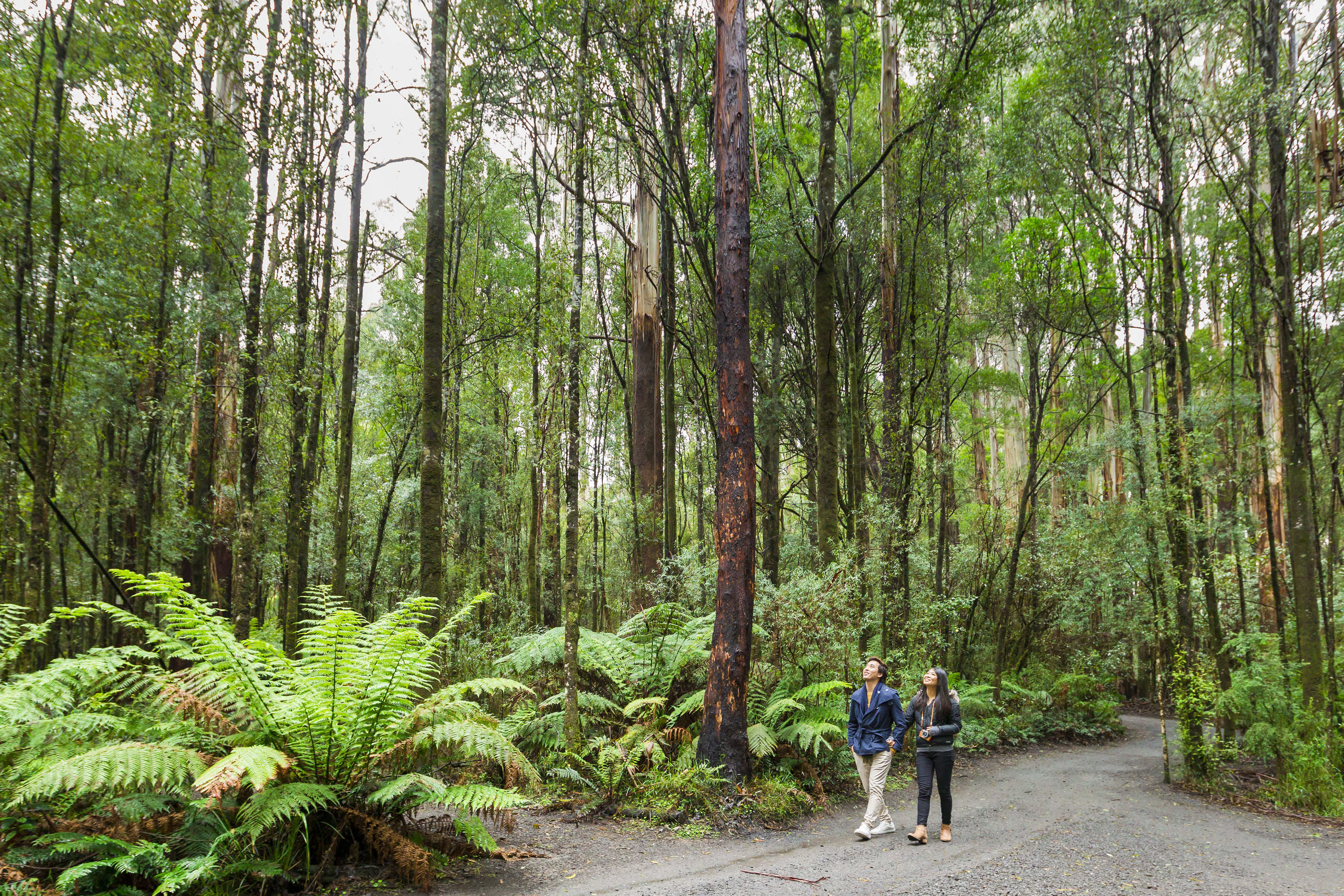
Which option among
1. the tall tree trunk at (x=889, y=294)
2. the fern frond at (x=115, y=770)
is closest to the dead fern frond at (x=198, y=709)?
the fern frond at (x=115, y=770)

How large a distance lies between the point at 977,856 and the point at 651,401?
31.4ft

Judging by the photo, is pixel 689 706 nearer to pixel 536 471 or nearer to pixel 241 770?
pixel 241 770

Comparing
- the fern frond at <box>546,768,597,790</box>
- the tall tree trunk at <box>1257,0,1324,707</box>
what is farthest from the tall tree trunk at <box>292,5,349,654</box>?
the tall tree trunk at <box>1257,0,1324,707</box>

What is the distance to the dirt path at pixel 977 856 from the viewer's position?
4809mm

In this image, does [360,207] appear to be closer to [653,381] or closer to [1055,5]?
[653,381]

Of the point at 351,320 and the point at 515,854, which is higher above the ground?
the point at 351,320

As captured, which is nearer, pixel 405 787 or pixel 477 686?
pixel 405 787

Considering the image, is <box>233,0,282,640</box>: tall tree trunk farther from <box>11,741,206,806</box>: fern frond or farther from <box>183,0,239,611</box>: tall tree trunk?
<box>11,741,206,806</box>: fern frond

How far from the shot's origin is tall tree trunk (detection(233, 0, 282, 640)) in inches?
384

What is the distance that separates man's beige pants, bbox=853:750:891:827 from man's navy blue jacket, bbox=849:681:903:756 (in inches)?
2.1

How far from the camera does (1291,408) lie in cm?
909

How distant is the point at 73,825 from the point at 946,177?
13995mm

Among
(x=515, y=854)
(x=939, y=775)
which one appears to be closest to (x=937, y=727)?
(x=939, y=775)

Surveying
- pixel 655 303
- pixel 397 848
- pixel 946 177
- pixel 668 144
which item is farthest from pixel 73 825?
pixel 946 177
